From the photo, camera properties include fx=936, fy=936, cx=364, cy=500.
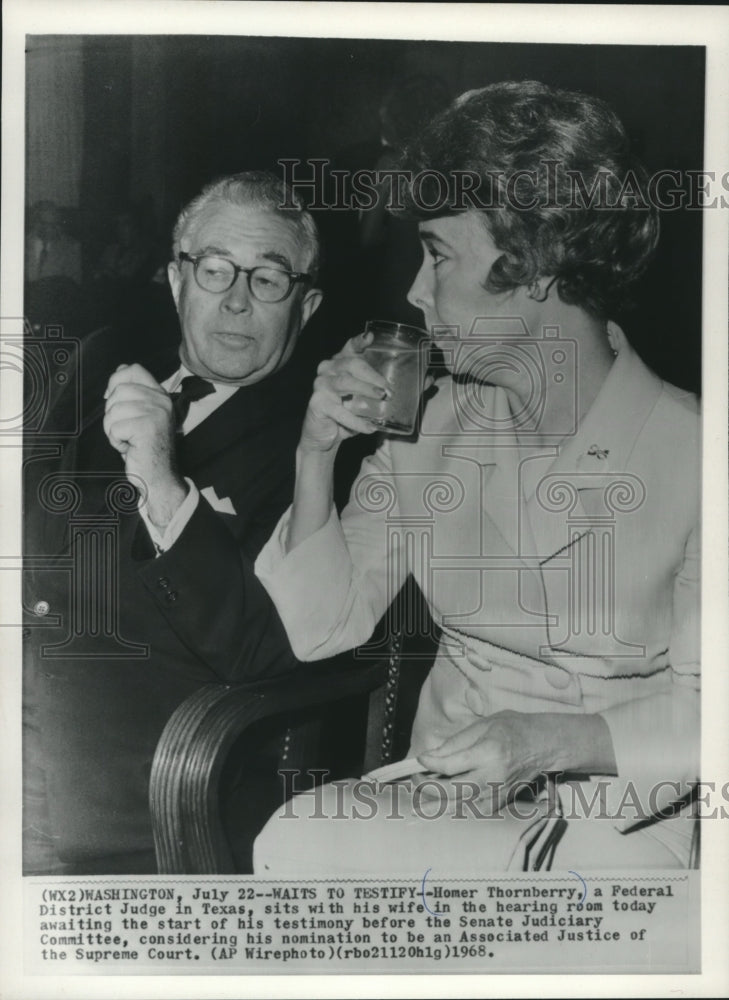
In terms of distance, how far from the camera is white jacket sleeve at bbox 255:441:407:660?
178 cm

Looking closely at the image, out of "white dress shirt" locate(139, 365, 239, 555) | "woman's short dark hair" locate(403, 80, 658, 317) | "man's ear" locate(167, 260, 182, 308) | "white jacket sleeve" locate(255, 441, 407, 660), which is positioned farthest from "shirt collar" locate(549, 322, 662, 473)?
"man's ear" locate(167, 260, 182, 308)

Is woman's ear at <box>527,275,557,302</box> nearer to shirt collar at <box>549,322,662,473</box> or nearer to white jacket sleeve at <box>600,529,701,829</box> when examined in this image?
shirt collar at <box>549,322,662,473</box>

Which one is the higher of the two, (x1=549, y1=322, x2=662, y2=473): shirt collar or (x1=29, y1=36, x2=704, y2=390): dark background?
(x1=29, y1=36, x2=704, y2=390): dark background

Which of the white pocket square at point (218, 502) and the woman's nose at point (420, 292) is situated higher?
the woman's nose at point (420, 292)

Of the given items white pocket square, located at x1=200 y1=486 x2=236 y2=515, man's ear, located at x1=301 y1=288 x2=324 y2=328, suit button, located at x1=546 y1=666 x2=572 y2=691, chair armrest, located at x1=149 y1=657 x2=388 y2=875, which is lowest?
chair armrest, located at x1=149 y1=657 x2=388 y2=875

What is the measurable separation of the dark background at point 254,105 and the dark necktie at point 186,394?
0.26 m

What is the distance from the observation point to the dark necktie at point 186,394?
1.80 meters

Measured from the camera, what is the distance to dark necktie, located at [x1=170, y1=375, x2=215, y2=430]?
1.80 metres

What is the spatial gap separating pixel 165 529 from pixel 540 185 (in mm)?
976

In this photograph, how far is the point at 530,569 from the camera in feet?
5.91

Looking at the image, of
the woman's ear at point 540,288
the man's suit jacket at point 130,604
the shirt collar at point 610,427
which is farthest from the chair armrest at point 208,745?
the woman's ear at point 540,288

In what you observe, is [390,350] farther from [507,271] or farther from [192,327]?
[192,327]

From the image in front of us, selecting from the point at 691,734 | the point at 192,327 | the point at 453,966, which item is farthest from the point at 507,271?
the point at 453,966

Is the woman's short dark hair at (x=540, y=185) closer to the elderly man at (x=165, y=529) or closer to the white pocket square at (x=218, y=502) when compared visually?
the elderly man at (x=165, y=529)
